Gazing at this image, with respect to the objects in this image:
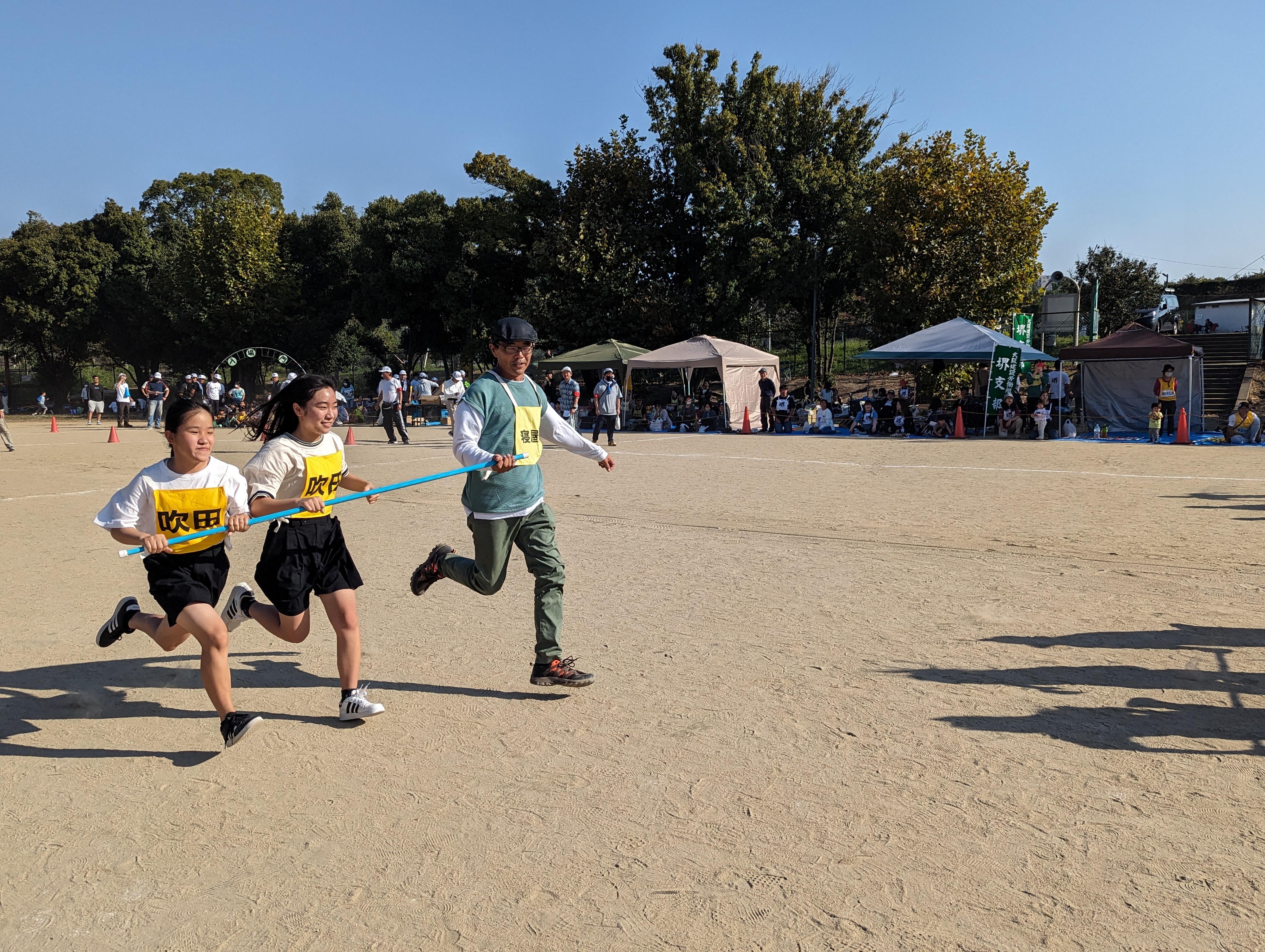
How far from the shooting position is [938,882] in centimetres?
288

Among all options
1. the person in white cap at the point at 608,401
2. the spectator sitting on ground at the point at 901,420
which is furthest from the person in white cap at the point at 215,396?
the spectator sitting on ground at the point at 901,420

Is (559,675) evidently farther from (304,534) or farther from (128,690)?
(128,690)

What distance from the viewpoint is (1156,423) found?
21.6 meters

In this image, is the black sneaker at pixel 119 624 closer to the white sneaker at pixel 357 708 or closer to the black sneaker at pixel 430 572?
the white sneaker at pixel 357 708

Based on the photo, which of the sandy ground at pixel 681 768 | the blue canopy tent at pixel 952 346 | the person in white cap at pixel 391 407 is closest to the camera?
the sandy ground at pixel 681 768

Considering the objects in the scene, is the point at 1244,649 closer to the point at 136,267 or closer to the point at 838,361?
the point at 838,361

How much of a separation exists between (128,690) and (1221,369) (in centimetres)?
3010

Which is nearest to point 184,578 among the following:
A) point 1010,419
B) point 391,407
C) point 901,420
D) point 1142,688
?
point 1142,688

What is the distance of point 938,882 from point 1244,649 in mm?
3428

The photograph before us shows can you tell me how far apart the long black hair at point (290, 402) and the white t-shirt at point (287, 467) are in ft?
0.19

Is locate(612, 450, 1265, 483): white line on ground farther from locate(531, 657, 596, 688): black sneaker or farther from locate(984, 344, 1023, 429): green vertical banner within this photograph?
locate(531, 657, 596, 688): black sneaker

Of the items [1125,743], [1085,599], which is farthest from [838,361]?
[1125,743]

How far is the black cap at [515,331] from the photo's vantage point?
4.68 metres

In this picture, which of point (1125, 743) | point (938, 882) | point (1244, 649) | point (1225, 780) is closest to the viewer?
point (938, 882)
